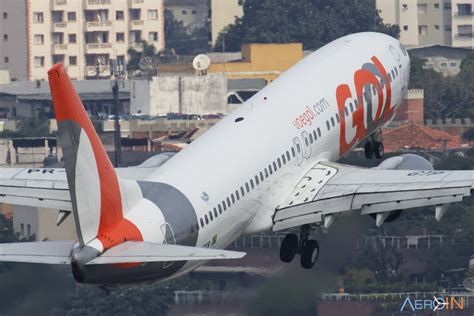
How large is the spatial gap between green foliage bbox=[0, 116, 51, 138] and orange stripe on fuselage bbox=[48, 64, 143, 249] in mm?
116087

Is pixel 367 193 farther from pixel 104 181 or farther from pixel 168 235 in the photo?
pixel 104 181

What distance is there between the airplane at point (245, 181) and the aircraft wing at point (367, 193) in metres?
0.03

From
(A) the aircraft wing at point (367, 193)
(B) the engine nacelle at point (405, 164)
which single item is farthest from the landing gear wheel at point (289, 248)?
(B) the engine nacelle at point (405, 164)

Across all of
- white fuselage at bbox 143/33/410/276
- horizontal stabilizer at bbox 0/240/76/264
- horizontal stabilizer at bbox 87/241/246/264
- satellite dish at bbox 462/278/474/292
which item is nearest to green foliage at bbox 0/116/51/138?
satellite dish at bbox 462/278/474/292

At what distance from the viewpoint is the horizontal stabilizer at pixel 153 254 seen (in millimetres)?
56812

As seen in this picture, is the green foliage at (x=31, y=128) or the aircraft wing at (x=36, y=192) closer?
the aircraft wing at (x=36, y=192)

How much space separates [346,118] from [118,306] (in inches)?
882

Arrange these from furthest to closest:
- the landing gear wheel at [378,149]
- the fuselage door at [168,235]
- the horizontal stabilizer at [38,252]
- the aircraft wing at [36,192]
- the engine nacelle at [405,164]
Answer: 1. the landing gear wheel at [378,149]
2. the engine nacelle at [405,164]
3. the aircraft wing at [36,192]
4. the fuselage door at [168,235]
5. the horizontal stabilizer at [38,252]

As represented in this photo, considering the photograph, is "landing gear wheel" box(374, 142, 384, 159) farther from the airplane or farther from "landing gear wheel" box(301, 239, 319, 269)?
"landing gear wheel" box(301, 239, 319, 269)

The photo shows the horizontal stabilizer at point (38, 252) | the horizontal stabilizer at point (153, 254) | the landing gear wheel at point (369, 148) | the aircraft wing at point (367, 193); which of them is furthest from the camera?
the landing gear wheel at point (369, 148)

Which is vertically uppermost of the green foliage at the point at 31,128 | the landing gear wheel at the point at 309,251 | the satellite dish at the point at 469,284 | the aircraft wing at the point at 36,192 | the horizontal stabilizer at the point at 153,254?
the aircraft wing at the point at 36,192

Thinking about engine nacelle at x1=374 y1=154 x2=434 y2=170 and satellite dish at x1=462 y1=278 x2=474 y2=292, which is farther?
satellite dish at x1=462 y1=278 x2=474 y2=292

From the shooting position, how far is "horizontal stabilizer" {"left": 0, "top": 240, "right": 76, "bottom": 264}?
186ft

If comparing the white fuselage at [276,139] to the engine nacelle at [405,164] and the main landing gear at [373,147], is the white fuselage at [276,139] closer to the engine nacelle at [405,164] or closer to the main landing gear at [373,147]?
the main landing gear at [373,147]
